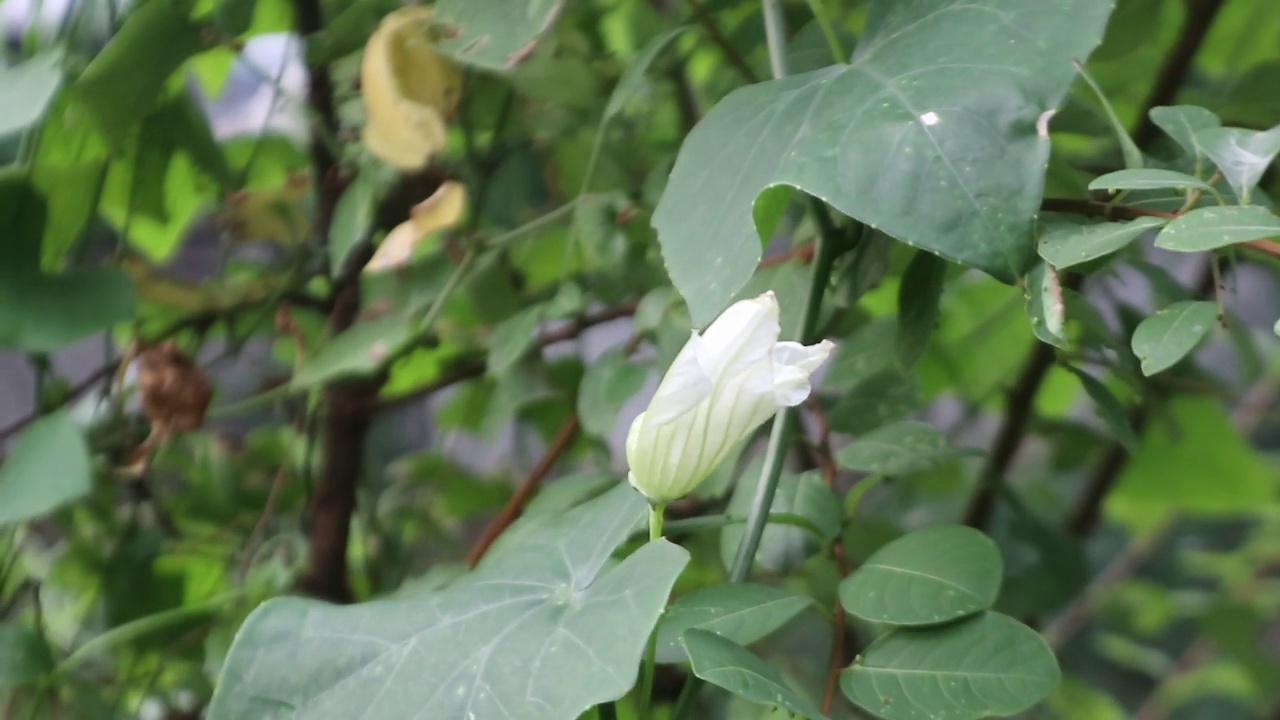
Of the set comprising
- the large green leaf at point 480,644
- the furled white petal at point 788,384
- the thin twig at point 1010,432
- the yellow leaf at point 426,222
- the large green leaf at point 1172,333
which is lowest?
the thin twig at point 1010,432

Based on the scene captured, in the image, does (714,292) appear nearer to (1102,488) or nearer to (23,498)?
(23,498)

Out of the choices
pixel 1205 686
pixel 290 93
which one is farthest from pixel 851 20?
pixel 1205 686

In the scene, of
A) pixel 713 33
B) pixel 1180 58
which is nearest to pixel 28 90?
pixel 713 33

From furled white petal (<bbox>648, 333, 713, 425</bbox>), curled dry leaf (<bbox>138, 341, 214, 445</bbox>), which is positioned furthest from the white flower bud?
curled dry leaf (<bbox>138, 341, 214, 445</bbox>)

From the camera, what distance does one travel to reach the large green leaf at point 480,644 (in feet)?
A: 0.77

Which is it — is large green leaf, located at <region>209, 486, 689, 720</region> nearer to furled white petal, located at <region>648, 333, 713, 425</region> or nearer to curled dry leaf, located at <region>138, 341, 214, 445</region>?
furled white petal, located at <region>648, 333, 713, 425</region>

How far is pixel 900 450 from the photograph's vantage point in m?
0.35

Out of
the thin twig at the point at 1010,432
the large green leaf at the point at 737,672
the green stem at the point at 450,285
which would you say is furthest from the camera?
the thin twig at the point at 1010,432

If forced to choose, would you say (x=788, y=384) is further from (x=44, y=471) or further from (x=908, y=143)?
(x=44, y=471)

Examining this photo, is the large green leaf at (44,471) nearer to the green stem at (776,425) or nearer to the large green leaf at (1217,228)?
the green stem at (776,425)

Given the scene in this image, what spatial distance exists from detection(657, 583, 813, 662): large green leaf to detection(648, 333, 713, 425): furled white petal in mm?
56

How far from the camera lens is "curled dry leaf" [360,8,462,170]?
16.5 inches

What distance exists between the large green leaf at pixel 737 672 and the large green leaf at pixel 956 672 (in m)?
0.04

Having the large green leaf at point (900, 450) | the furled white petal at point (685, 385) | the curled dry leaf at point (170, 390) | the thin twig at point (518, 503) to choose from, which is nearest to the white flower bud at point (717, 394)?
the furled white petal at point (685, 385)
